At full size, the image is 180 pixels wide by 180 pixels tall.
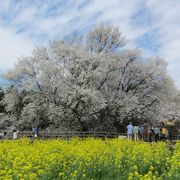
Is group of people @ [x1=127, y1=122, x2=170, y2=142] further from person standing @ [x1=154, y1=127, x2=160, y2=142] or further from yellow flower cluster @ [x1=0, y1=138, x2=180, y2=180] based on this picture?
yellow flower cluster @ [x1=0, y1=138, x2=180, y2=180]

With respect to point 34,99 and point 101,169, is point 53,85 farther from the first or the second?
point 101,169

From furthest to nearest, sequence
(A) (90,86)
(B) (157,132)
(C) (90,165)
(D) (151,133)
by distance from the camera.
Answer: (A) (90,86), (D) (151,133), (B) (157,132), (C) (90,165)

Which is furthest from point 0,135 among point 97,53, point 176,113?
point 176,113

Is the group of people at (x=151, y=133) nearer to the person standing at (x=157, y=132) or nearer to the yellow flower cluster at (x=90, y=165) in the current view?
the person standing at (x=157, y=132)

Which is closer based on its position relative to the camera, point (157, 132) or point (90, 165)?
point (90, 165)

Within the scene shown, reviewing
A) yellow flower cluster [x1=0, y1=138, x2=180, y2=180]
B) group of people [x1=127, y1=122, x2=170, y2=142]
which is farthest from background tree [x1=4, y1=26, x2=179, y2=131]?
yellow flower cluster [x1=0, y1=138, x2=180, y2=180]

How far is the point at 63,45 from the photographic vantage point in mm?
38969

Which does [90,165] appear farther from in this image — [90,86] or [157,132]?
[90,86]

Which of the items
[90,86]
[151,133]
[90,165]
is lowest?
[90,165]

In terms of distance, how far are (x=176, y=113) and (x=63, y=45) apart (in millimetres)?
13731

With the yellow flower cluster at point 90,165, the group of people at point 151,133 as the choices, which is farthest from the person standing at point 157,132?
the yellow flower cluster at point 90,165

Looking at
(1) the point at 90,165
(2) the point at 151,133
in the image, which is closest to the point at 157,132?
(2) the point at 151,133

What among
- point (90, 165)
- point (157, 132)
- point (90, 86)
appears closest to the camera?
point (90, 165)

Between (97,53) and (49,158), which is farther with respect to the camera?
(97,53)
